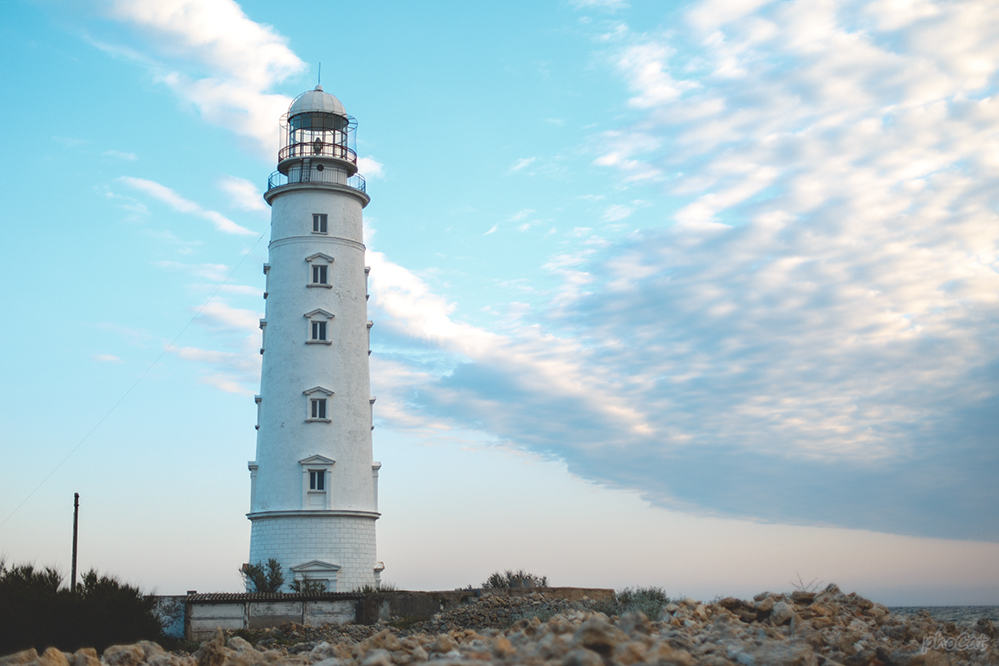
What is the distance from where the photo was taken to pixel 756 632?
38.9 ft

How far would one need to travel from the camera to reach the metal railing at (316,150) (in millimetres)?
34188

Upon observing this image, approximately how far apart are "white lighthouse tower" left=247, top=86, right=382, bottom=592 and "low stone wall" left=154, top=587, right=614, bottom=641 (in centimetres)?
476

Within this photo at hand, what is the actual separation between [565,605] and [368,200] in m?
17.9

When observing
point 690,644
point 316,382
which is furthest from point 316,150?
point 690,644

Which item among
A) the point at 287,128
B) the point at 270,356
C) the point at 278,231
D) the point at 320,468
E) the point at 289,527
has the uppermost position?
the point at 287,128

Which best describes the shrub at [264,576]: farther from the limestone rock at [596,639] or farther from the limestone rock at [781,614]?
the limestone rock at [596,639]

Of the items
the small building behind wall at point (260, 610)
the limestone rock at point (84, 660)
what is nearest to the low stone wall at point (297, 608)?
the small building behind wall at point (260, 610)

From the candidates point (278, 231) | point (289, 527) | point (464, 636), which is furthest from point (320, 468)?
point (464, 636)

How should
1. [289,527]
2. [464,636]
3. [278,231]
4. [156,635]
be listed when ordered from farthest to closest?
1. [278,231]
2. [289,527]
3. [156,635]
4. [464,636]

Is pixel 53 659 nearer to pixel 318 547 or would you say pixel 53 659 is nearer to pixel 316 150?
pixel 318 547

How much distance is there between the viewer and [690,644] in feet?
34.8

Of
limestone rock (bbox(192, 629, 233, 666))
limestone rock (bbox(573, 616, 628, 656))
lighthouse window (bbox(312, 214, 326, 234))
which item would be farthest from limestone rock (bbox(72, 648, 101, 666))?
lighthouse window (bbox(312, 214, 326, 234))

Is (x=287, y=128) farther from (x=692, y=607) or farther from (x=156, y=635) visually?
(x=692, y=607)

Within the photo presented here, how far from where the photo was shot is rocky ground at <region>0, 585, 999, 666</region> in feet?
29.4
